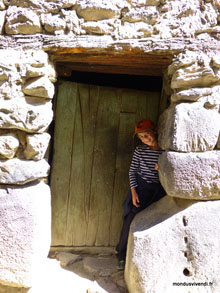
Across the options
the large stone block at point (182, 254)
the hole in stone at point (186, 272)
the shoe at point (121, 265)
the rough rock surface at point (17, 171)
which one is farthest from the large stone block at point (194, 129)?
the shoe at point (121, 265)

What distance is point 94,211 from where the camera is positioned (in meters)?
2.59

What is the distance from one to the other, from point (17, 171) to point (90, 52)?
91 cm

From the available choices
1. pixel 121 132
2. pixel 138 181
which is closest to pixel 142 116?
pixel 121 132

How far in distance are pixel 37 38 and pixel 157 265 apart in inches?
65.1

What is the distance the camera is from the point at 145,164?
223 centimetres

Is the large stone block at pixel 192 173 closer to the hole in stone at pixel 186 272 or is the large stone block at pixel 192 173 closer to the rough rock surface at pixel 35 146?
the hole in stone at pixel 186 272

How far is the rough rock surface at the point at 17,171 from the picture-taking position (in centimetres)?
174

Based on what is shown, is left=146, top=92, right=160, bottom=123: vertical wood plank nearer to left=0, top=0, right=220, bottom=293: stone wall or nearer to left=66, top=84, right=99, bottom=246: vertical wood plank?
left=66, top=84, right=99, bottom=246: vertical wood plank

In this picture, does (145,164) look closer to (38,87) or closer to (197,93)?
(197,93)

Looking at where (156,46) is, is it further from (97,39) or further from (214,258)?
(214,258)

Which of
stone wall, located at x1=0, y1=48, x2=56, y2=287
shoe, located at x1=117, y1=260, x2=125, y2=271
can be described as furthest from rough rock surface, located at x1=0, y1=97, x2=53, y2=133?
shoe, located at x1=117, y1=260, x2=125, y2=271

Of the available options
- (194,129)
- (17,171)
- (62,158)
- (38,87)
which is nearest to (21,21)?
(38,87)

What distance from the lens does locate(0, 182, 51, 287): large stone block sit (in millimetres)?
1769

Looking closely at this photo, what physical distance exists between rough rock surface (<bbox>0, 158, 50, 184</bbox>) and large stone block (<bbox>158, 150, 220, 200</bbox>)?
0.85m
